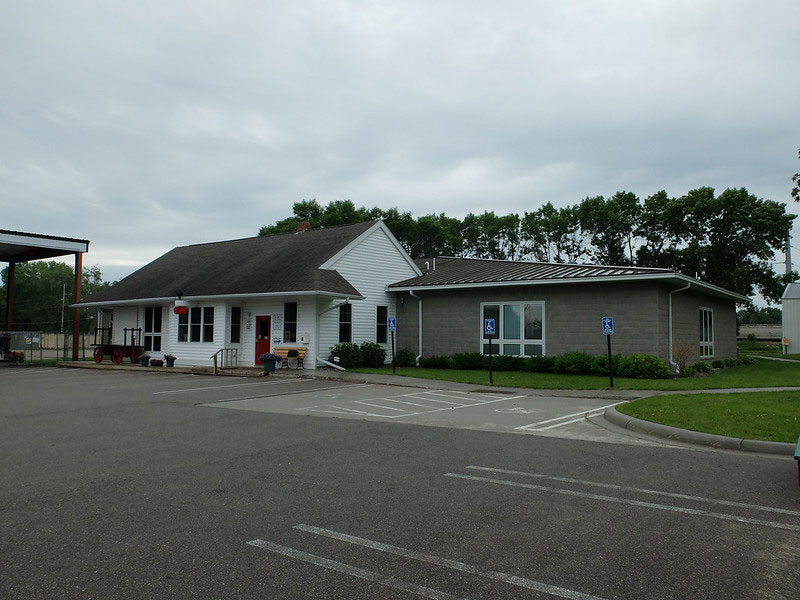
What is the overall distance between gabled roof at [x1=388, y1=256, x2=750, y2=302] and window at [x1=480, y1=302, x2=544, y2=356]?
104cm

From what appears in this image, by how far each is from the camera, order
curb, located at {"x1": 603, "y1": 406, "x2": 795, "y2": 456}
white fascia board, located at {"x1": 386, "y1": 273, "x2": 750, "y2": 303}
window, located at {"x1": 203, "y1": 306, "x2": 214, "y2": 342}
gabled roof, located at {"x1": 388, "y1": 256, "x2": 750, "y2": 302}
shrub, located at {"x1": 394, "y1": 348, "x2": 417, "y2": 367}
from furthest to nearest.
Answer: window, located at {"x1": 203, "y1": 306, "x2": 214, "y2": 342}, shrub, located at {"x1": 394, "y1": 348, "x2": 417, "y2": 367}, gabled roof, located at {"x1": 388, "y1": 256, "x2": 750, "y2": 302}, white fascia board, located at {"x1": 386, "y1": 273, "x2": 750, "y2": 303}, curb, located at {"x1": 603, "y1": 406, "x2": 795, "y2": 456}

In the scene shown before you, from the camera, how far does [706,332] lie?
2612cm

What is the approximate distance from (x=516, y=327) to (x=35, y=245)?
24.4 metres

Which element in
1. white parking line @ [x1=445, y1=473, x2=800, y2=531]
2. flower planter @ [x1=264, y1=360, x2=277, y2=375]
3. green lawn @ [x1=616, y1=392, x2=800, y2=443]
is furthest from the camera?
flower planter @ [x1=264, y1=360, x2=277, y2=375]

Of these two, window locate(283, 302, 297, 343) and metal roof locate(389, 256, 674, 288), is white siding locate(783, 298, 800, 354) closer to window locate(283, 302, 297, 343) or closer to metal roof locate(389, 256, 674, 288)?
metal roof locate(389, 256, 674, 288)

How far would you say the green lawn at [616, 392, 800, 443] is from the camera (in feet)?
30.5

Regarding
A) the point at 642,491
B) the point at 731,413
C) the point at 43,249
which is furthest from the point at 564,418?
the point at 43,249

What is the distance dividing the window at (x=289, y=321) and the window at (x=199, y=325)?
4.03 metres

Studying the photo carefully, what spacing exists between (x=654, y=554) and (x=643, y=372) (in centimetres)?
1656

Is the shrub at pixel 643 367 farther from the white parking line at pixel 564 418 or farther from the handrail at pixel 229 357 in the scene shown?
the handrail at pixel 229 357

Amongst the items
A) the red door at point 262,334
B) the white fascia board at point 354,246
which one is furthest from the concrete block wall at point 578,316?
the red door at point 262,334

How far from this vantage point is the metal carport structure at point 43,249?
99.6 ft

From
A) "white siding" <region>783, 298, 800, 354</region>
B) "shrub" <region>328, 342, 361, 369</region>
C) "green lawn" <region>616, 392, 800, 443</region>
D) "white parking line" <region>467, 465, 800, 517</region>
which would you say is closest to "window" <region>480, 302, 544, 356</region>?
"shrub" <region>328, 342, 361, 369</region>

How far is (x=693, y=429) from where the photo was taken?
380 inches
